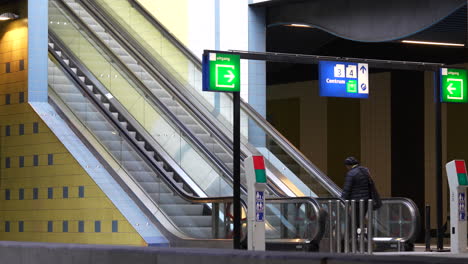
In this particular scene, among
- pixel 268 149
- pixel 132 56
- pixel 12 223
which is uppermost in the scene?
pixel 132 56

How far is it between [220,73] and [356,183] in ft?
8.06

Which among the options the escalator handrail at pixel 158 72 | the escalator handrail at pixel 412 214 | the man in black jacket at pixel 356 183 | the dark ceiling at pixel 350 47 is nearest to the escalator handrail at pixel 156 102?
the escalator handrail at pixel 158 72

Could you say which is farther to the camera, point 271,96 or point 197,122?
point 271,96

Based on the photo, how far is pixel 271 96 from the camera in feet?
94.3

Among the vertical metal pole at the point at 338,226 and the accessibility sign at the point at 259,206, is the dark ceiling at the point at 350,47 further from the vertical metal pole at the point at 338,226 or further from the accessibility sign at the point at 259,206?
the accessibility sign at the point at 259,206

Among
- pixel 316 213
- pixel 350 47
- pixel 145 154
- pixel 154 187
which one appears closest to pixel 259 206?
pixel 316 213

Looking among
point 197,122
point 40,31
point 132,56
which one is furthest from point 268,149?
point 40,31

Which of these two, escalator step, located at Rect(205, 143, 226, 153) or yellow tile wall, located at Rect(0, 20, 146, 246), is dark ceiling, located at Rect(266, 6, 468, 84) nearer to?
escalator step, located at Rect(205, 143, 226, 153)

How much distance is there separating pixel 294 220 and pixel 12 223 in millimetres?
5497

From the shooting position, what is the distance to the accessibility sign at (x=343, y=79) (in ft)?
51.3

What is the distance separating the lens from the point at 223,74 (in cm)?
1409

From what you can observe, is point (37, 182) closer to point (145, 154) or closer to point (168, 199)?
point (145, 154)

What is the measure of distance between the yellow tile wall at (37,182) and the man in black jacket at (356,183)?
122 inches

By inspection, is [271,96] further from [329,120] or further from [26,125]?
[26,125]
